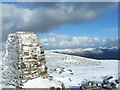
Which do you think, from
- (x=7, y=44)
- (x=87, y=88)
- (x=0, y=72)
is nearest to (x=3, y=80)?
(x=0, y=72)

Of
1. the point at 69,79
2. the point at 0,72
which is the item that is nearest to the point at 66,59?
the point at 69,79

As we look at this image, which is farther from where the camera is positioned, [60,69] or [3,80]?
[60,69]

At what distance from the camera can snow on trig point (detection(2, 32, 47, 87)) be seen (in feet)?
50.8

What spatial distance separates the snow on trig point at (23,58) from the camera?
50.8 ft

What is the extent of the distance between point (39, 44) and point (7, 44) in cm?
169

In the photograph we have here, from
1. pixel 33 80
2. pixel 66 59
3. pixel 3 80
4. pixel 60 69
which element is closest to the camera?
pixel 33 80

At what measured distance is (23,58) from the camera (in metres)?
15.5

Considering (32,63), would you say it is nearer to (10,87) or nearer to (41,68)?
(41,68)

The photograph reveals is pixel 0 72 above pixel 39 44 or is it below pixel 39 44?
below

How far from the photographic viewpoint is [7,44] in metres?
16.2

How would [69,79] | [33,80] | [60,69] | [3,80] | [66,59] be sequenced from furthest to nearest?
[66,59], [60,69], [69,79], [3,80], [33,80]

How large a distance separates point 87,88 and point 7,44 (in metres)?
4.74

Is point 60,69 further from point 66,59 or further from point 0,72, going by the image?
point 66,59

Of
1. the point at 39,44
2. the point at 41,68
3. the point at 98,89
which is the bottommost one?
the point at 98,89
